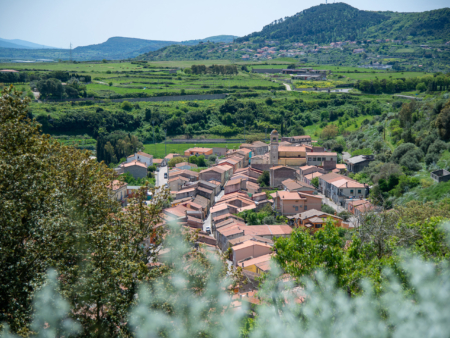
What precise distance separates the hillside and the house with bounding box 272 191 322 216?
313 feet

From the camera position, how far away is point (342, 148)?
3734 cm

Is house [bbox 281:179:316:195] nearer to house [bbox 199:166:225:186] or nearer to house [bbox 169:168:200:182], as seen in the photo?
house [bbox 199:166:225:186]

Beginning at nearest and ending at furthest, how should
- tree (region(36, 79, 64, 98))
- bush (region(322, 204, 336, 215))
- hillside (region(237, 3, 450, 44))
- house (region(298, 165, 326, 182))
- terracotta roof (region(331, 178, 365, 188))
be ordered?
bush (region(322, 204, 336, 215)) < terracotta roof (region(331, 178, 365, 188)) < house (region(298, 165, 326, 182)) < tree (region(36, 79, 64, 98)) < hillside (region(237, 3, 450, 44))

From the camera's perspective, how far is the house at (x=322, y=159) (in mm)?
30297

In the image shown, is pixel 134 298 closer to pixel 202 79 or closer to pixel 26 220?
pixel 26 220

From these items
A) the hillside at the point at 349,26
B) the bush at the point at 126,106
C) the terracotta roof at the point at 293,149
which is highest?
the hillside at the point at 349,26

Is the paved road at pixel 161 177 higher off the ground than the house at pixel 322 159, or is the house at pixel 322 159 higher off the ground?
the house at pixel 322 159

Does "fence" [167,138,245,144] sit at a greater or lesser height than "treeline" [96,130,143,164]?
lesser

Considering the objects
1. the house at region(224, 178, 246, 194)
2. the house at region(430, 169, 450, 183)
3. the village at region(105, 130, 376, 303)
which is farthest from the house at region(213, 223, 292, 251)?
the house at region(430, 169, 450, 183)

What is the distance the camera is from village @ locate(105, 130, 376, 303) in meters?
17.5

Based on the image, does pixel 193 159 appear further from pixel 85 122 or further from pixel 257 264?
pixel 257 264

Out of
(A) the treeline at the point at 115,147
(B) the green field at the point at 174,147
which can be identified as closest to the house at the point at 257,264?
(A) the treeline at the point at 115,147

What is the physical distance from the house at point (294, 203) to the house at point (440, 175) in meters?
6.18

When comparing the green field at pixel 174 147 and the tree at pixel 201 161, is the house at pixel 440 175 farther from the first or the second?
the green field at pixel 174 147
